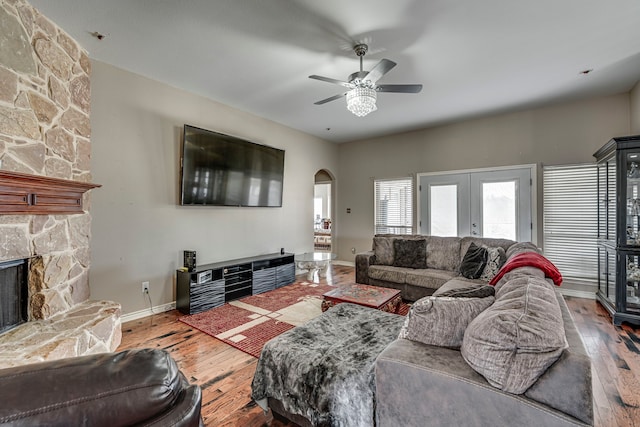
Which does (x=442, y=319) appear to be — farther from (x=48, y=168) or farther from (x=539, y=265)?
(x=48, y=168)

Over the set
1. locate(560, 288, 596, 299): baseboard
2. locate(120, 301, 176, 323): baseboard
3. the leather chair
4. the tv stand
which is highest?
the leather chair

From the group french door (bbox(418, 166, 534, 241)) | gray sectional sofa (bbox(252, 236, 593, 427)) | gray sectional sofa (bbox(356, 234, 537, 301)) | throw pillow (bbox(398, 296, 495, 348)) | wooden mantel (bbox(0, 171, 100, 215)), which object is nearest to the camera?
gray sectional sofa (bbox(252, 236, 593, 427))

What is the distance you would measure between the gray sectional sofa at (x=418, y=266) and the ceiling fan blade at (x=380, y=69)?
2.55m

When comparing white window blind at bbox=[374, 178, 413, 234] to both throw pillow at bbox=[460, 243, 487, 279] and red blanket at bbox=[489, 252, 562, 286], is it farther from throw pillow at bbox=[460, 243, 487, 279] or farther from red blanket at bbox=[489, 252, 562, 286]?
red blanket at bbox=[489, 252, 562, 286]

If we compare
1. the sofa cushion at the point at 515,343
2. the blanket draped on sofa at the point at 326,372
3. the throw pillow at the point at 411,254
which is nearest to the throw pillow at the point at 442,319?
the sofa cushion at the point at 515,343

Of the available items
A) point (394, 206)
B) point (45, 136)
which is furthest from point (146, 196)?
point (394, 206)

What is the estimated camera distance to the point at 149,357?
68cm

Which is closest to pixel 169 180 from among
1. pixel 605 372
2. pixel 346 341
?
pixel 346 341

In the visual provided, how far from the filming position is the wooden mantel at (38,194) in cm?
208

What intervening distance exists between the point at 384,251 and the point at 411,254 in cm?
41

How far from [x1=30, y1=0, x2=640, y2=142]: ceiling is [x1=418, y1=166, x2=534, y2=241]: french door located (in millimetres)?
1350

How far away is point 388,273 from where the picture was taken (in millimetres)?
4070

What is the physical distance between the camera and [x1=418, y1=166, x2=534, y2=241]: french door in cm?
471

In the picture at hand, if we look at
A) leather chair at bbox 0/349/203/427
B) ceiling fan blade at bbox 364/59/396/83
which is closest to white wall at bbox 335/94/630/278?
ceiling fan blade at bbox 364/59/396/83
